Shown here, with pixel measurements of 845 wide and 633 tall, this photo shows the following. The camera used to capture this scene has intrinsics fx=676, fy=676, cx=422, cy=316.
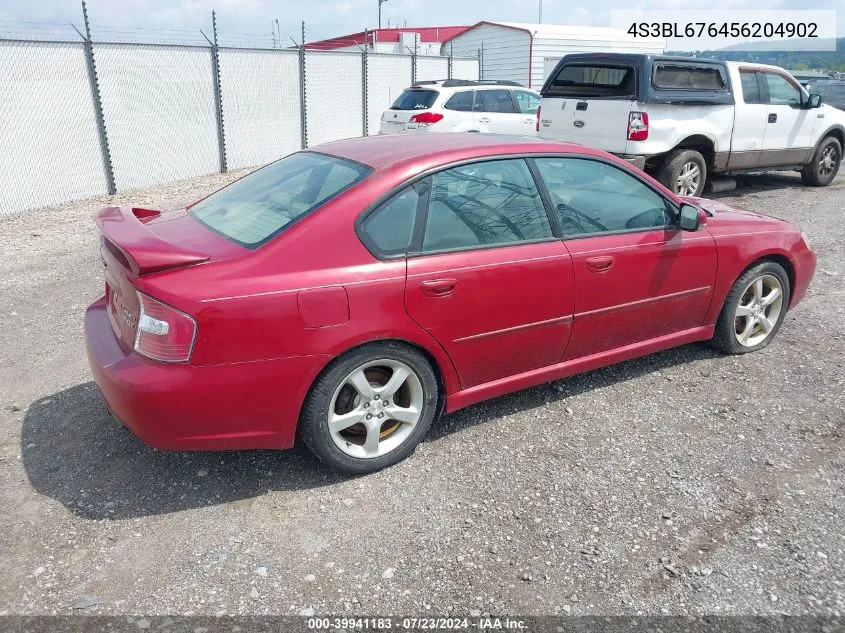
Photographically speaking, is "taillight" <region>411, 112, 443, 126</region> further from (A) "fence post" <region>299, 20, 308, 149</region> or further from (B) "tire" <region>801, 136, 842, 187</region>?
(B) "tire" <region>801, 136, 842, 187</region>

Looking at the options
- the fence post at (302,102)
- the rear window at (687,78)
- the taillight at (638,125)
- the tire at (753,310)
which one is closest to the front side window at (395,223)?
the tire at (753,310)

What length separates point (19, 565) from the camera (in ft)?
8.83

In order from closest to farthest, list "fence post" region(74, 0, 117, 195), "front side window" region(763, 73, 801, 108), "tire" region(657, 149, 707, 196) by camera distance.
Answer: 1. "tire" region(657, 149, 707, 196)
2. "front side window" region(763, 73, 801, 108)
3. "fence post" region(74, 0, 117, 195)

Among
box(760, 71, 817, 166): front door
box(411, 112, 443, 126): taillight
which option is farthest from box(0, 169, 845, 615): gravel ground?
box(411, 112, 443, 126): taillight

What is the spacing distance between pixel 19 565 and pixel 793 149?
429 inches

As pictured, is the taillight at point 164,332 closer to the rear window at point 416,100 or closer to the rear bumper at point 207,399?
the rear bumper at point 207,399

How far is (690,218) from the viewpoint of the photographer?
3986 millimetres

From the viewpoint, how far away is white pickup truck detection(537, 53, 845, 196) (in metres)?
8.39

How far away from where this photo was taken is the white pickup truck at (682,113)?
839 cm

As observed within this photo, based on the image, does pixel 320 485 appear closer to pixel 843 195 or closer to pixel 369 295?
pixel 369 295

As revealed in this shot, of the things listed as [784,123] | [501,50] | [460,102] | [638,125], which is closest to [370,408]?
[638,125]

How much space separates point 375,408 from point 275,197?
1.21m

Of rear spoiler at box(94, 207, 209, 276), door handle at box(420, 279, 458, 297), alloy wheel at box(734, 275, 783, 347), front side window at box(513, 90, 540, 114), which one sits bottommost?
alloy wheel at box(734, 275, 783, 347)

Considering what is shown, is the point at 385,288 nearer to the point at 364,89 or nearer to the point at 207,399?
the point at 207,399
